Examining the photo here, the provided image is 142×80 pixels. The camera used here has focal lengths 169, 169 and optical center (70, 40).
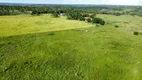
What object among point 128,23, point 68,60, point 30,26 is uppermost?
point 30,26

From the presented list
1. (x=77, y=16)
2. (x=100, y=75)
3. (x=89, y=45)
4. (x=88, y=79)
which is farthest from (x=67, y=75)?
(x=77, y=16)

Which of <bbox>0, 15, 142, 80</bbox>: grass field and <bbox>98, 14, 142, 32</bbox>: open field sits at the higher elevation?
<bbox>0, 15, 142, 80</bbox>: grass field

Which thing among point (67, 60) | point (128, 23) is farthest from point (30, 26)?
point (128, 23)

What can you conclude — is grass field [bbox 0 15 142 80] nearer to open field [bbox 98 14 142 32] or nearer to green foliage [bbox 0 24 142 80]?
green foliage [bbox 0 24 142 80]

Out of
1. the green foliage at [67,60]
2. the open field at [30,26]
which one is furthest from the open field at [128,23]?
the green foliage at [67,60]

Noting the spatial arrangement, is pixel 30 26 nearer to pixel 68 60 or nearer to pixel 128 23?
pixel 68 60

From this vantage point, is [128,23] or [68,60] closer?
[68,60]

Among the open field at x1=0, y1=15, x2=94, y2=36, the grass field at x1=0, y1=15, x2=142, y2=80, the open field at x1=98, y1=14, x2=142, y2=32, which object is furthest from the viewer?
the open field at x1=98, y1=14, x2=142, y2=32

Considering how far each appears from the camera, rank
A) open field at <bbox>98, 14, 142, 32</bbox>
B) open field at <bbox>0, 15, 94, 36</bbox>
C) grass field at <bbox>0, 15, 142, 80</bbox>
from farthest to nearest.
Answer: open field at <bbox>98, 14, 142, 32</bbox>
open field at <bbox>0, 15, 94, 36</bbox>
grass field at <bbox>0, 15, 142, 80</bbox>

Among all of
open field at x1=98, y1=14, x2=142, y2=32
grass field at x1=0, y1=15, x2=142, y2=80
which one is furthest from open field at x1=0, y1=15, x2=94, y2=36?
open field at x1=98, y1=14, x2=142, y2=32

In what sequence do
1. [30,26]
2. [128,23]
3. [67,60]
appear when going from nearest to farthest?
[67,60] → [30,26] → [128,23]

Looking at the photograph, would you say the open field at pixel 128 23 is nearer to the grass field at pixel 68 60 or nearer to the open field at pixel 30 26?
the open field at pixel 30 26
